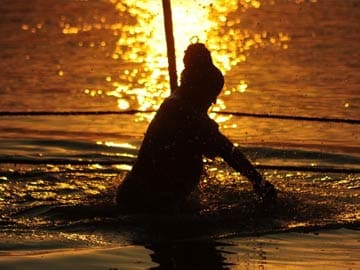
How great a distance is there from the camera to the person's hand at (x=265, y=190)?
9.41 m

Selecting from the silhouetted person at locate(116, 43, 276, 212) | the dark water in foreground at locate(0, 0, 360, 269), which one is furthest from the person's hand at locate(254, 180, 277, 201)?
the dark water in foreground at locate(0, 0, 360, 269)

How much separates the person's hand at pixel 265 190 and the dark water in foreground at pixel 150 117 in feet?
1.52

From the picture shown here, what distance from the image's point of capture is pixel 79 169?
1338 centimetres

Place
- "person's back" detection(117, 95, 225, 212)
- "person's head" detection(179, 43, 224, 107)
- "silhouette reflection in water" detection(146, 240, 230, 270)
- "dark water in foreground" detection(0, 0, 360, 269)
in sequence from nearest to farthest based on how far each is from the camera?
"silhouette reflection in water" detection(146, 240, 230, 270)
"person's head" detection(179, 43, 224, 107)
"person's back" detection(117, 95, 225, 212)
"dark water in foreground" detection(0, 0, 360, 269)

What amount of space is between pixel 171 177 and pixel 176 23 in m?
25.7

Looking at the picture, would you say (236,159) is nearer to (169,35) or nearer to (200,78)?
(200,78)

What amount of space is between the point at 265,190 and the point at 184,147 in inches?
30.0

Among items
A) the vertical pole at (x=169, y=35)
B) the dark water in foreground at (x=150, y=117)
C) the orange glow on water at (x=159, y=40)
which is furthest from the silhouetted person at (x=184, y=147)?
the orange glow on water at (x=159, y=40)

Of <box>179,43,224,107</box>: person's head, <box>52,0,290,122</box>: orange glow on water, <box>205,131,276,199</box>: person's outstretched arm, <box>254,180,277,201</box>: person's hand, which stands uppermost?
<box>52,0,290,122</box>: orange glow on water

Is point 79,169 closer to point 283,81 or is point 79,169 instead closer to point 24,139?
point 24,139

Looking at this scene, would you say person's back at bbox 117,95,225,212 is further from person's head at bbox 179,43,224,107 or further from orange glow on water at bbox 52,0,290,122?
orange glow on water at bbox 52,0,290,122

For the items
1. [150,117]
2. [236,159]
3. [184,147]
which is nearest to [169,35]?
[184,147]

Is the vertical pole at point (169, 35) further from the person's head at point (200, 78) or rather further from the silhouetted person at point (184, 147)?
the person's head at point (200, 78)

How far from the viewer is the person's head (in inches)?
362
